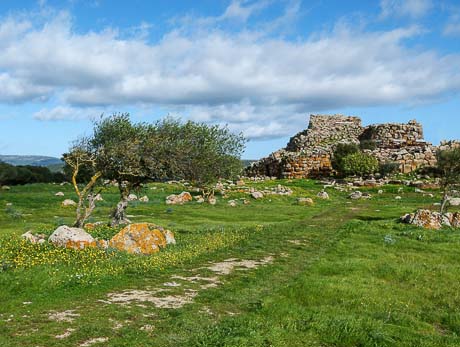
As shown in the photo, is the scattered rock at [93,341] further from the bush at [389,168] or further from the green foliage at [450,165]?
the bush at [389,168]

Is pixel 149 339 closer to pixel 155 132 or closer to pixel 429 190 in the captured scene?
pixel 155 132

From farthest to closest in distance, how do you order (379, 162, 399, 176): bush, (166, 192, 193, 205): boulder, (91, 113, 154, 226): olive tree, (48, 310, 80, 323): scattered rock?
1. (379, 162, 399, 176): bush
2. (166, 192, 193, 205): boulder
3. (91, 113, 154, 226): olive tree
4. (48, 310, 80, 323): scattered rock

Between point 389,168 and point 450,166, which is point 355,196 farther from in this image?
point 389,168

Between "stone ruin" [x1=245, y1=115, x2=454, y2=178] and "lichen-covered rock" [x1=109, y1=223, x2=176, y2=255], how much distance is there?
74.2 meters

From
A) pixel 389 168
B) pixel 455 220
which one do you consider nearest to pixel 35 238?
pixel 455 220

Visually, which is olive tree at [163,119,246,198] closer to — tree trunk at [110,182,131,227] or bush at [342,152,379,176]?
tree trunk at [110,182,131,227]

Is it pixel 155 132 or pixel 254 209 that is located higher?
pixel 155 132

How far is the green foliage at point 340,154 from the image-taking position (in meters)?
91.2

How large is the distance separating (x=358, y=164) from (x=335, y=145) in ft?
63.0

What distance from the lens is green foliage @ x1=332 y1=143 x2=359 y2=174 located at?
91250 millimetres

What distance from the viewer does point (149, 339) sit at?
10.9 m

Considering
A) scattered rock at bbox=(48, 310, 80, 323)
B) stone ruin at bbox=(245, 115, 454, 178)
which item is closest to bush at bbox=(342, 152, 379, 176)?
stone ruin at bbox=(245, 115, 454, 178)

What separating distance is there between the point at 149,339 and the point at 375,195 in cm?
6064

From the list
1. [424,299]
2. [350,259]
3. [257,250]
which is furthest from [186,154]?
[424,299]
